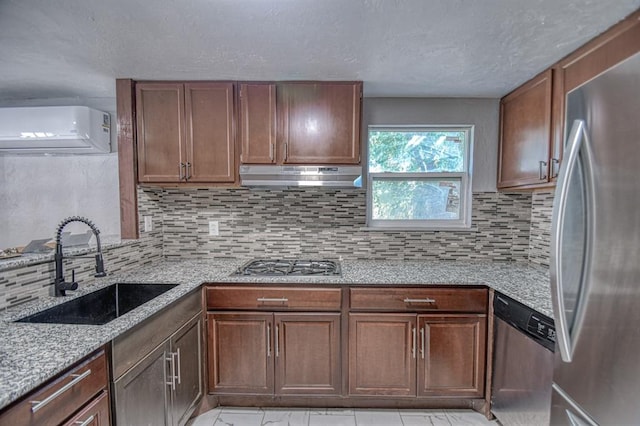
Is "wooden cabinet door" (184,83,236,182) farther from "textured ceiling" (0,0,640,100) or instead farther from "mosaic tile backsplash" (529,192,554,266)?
"mosaic tile backsplash" (529,192,554,266)

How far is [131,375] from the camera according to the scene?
1.21 m

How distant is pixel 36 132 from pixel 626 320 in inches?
131

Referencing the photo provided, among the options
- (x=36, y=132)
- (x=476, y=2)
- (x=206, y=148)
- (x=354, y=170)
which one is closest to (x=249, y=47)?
(x=206, y=148)

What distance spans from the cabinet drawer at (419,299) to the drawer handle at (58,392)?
130 centimetres

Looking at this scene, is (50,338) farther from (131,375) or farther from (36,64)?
(36,64)

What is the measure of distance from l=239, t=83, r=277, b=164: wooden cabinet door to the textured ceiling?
0.10m

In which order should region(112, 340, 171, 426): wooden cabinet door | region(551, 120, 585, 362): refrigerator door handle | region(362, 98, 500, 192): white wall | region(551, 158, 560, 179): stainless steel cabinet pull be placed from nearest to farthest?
region(551, 120, 585, 362): refrigerator door handle, region(112, 340, 171, 426): wooden cabinet door, region(551, 158, 560, 179): stainless steel cabinet pull, region(362, 98, 500, 192): white wall

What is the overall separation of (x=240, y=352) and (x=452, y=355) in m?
A: 1.31

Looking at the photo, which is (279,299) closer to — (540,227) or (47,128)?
(540,227)

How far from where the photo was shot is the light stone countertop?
2.89ft

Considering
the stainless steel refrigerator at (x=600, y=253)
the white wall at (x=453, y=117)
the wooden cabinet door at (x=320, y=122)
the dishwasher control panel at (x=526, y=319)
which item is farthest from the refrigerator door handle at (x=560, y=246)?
the white wall at (x=453, y=117)

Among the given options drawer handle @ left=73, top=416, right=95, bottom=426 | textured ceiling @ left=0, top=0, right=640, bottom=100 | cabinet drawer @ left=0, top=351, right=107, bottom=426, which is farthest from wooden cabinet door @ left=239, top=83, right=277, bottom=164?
drawer handle @ left=73, top=416, right=95, bottom=426

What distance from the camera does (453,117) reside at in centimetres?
233

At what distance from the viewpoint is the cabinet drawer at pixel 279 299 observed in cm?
184
